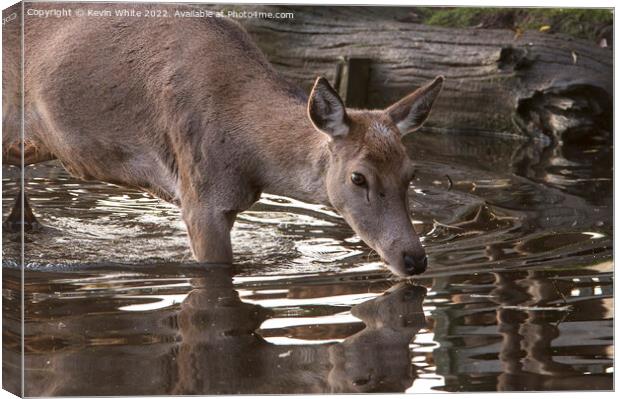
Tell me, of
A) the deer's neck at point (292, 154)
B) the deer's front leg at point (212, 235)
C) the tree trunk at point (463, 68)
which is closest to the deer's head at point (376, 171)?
the deer's neck at point (292, 154)

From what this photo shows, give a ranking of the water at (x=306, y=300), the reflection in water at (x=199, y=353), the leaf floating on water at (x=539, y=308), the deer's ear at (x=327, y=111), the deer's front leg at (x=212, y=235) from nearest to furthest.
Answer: the reflection in water at (x=199, y=353) < the water at (x=306, y=300) < the leaf floating on water at (x=539, y=308) < the deer's ear at (x=327, y=111) < the deer's front leg at (x=212, y=235)

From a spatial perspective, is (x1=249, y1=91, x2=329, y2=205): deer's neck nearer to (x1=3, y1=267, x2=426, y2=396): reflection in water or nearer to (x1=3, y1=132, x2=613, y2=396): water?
(x1=3, y1=132, x2=613, y2=396): water

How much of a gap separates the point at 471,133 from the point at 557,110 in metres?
1.17

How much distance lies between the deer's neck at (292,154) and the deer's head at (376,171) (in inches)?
7.6

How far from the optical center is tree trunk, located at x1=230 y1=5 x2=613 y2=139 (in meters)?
11.3

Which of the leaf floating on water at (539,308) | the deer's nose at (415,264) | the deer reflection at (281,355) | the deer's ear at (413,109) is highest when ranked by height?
the deer's ear at (413,109)

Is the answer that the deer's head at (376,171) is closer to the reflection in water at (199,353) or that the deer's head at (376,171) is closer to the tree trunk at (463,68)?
the reflection in water at (199,353)

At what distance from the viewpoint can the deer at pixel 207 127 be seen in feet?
26.2

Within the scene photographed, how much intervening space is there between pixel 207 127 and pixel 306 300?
1.67 metres

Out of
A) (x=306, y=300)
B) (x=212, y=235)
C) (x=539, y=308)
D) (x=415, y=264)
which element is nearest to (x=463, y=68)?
(x=212, y=235)

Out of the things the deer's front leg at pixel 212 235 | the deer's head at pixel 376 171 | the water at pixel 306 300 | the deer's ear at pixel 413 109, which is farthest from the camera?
the deer's front leg at pixel 212 235

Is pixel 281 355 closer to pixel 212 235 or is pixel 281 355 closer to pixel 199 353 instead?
→ pixel 199 353

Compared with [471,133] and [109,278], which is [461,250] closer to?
[109,278]

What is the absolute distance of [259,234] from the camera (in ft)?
32.0
